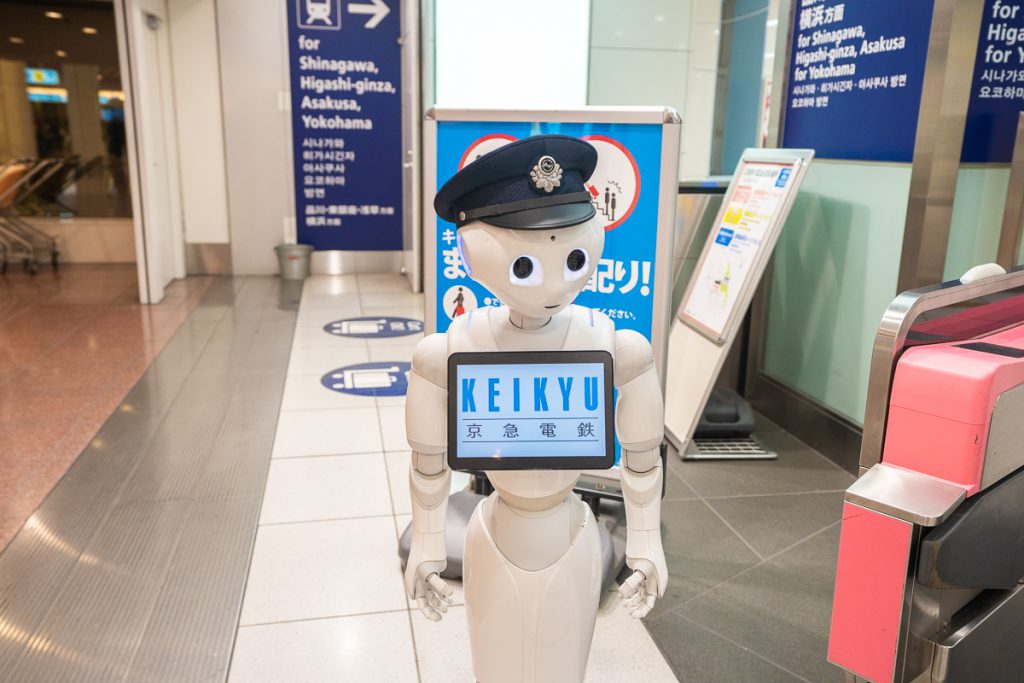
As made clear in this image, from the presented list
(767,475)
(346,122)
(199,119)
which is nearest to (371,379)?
(767,475)

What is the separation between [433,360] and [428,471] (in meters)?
0.23

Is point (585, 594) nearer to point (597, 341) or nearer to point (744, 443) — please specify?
point (597, 341)

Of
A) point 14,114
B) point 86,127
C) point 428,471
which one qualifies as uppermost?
point 14,114

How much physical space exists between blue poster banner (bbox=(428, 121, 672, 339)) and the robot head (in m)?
1.00

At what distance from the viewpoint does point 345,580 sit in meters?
2.53

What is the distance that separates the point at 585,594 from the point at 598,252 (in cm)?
67

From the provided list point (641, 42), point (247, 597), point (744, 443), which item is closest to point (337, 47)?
point (641, 42)

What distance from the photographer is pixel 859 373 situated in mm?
3453

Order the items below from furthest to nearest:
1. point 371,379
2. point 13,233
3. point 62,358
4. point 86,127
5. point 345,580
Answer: point 86,127 → point 13,233 → point 62,358 → point 371,379 → point 345,580

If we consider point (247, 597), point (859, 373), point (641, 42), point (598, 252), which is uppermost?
point (641, 42)

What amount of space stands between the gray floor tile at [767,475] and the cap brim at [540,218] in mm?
2075

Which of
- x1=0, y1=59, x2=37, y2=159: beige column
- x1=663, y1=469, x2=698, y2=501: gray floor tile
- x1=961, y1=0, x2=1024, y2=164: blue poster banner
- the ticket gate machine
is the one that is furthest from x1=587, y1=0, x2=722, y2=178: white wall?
x1=0, y1=59, x2=37, y2=159: beige column

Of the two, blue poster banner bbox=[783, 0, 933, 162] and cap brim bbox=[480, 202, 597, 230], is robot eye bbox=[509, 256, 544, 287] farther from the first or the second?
blue poster banner bbox=[783, 0, 933, 162]

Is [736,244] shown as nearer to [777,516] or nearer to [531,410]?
[777,516]
